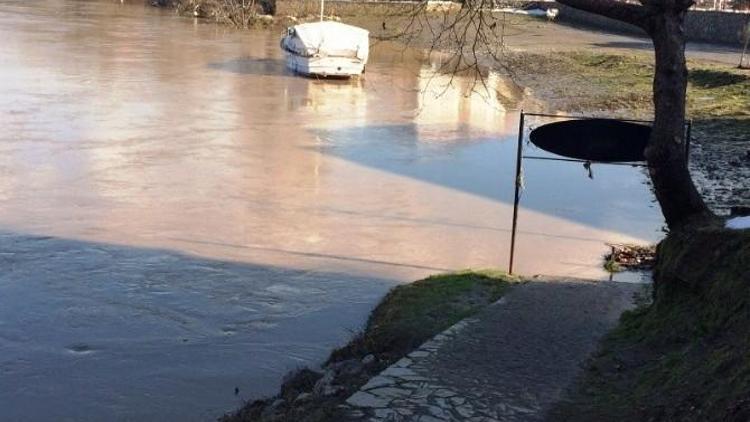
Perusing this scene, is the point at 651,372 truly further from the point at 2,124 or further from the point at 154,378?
the point at 2,124

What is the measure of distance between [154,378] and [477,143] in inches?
585

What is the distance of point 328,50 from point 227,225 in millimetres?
22413

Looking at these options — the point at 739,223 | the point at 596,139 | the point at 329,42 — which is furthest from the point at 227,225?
the point at 329,42

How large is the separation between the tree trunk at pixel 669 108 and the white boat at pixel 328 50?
29.0 m

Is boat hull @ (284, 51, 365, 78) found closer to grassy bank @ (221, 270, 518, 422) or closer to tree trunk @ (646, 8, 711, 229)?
grassy bank @ (221, 270, 518, 422)

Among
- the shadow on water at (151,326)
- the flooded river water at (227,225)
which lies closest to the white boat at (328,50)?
the flooded river water at (227,225)

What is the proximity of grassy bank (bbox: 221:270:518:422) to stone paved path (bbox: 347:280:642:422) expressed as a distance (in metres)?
0.36

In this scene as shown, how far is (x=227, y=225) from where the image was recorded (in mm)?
14508

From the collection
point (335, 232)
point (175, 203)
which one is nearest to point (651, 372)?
point (335, 232)

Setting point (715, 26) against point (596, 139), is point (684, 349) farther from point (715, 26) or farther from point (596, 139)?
point (715, 26)

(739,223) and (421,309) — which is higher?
(739,223)

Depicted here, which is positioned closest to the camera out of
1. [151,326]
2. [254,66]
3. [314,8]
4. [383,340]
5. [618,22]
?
[383,340]

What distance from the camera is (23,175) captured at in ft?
57.3

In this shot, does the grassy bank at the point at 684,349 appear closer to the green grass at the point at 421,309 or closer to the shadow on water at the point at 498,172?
the green grass at the point at 421,309
